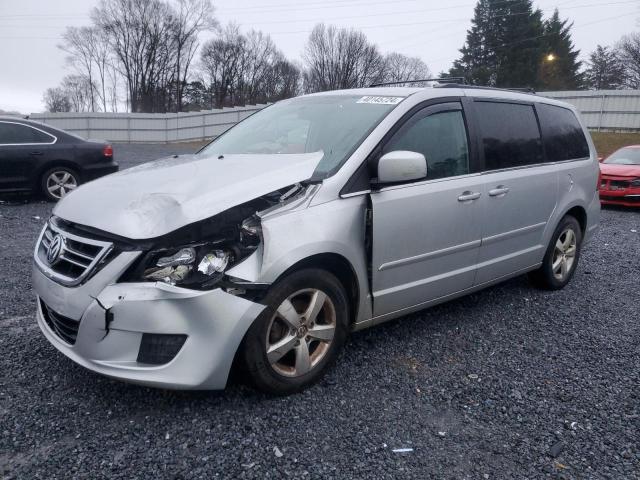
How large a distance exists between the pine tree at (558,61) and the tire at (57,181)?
143 feet

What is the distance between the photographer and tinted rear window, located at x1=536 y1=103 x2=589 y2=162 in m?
4.50

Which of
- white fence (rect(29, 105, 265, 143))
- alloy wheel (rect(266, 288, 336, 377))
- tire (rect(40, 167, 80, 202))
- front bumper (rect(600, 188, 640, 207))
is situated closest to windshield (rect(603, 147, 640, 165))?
front bumper (rect(600, 188, 640, 207))

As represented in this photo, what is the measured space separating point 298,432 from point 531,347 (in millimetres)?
1982

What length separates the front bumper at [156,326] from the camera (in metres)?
2.34

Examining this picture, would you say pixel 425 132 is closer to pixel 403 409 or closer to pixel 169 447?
pixel 403 409

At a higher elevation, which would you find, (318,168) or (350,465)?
(318,168)

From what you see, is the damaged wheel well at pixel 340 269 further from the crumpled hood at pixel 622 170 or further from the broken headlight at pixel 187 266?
the crumpled hood at pixel 622 170

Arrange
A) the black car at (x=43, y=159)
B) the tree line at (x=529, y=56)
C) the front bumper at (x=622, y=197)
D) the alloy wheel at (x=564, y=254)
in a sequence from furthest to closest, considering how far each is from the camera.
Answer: the tree line at (x=529, y=56) < the front bumper at (x=622, y=197) < the black car at (x=43, y=159) < the alloy wheel at (x=564, y=254)

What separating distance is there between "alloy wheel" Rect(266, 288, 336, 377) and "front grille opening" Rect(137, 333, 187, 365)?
0.48 metres

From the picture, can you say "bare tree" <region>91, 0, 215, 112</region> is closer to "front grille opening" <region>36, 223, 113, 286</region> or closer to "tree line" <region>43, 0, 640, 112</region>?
"tree line" <region>43, 0, 640, 112</region>

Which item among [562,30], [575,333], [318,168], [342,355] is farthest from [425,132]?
[562,30]

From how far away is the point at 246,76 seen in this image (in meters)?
57.2

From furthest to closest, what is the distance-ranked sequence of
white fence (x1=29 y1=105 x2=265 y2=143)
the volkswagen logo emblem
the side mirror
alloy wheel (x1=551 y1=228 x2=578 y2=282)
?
white fence (x1=29 y1=105 x2=265 y2=143), alloy wheel (x1=551 y1=228 x2=578 y2=282), the side mirror, the volkswagen logo emblem

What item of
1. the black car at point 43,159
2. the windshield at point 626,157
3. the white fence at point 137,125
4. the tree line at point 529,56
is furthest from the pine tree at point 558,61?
the black car at point 43,159
